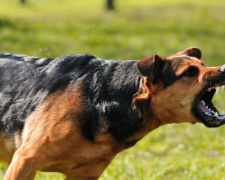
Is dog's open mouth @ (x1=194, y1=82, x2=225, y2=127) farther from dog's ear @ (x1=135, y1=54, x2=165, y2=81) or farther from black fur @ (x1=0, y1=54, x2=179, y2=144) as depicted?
dog's ear @ (x1=135, y1=54, x2=165, y2=81)

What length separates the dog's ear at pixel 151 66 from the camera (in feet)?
15.8

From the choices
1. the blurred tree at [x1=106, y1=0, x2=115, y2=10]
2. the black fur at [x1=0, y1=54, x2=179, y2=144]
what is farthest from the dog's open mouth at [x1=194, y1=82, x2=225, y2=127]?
the blurred tree at [x1=106, y1=0, x2=115, y2=10]

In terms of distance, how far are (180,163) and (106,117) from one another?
2520 mm

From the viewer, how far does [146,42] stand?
16.8m

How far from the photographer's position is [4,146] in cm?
548

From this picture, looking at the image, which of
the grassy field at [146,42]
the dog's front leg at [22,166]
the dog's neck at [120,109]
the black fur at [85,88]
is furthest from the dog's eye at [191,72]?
the grassy field at [146,42]

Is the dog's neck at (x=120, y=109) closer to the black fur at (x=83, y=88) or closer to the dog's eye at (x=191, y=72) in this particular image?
the black fur at (x=83, y=88)

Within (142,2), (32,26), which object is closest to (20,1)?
Result: (142,2)

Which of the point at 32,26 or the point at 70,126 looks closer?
the point at 70,126

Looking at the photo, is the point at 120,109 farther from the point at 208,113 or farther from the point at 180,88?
the point at 208,113

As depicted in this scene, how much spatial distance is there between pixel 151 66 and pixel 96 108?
2.22 ft

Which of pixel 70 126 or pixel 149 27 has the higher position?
pixel 70 126

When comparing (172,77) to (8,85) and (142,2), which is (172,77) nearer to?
(8,85)

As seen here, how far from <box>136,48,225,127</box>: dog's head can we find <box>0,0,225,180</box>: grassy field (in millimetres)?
1860
